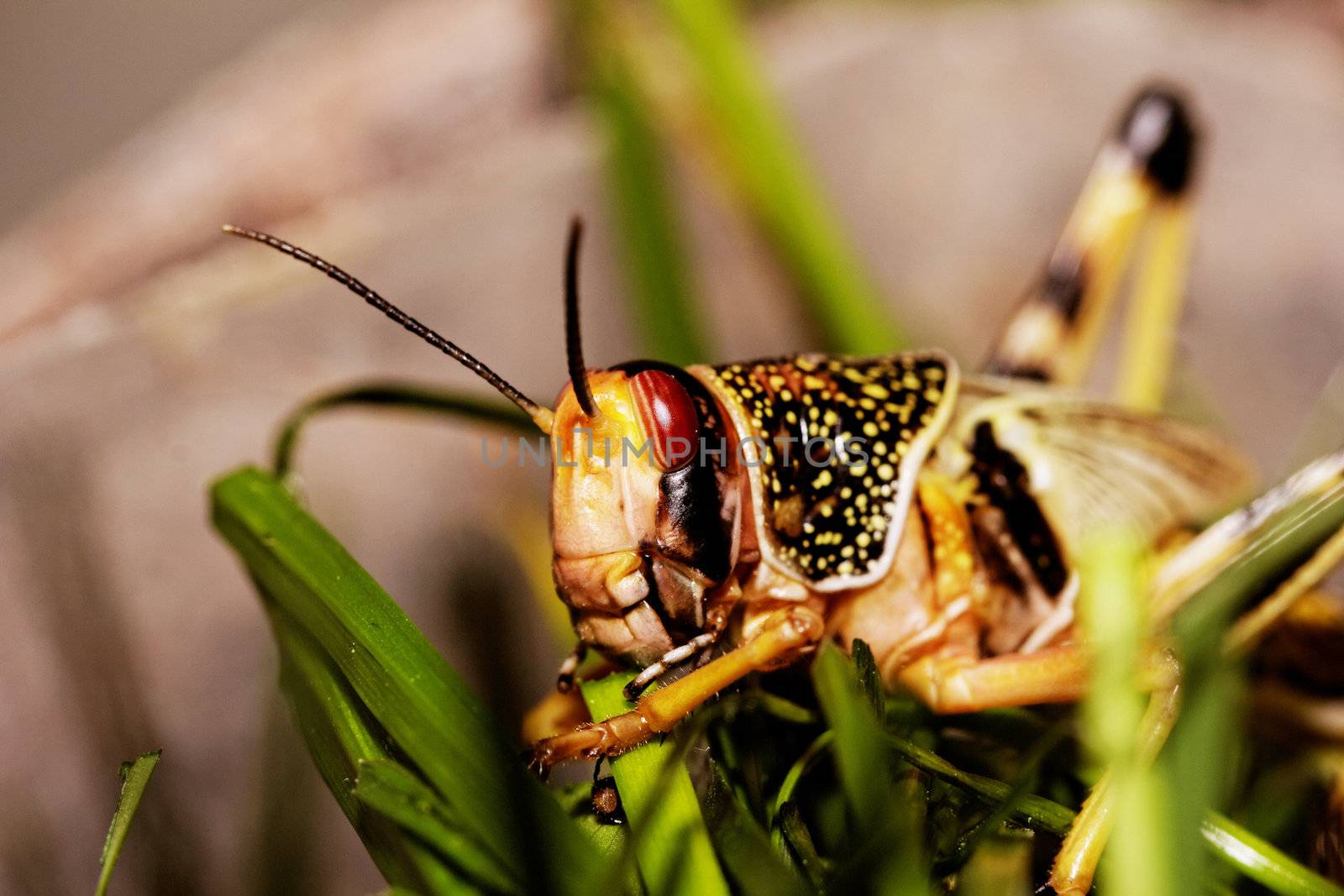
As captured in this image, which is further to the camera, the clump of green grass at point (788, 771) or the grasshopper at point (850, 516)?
the grasshopper at point (850, 516)

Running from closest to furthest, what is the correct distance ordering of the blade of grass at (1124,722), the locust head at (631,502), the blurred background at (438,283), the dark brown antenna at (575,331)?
the blade of grass at (1124,722) < the dark brown antenna at (575,331) < the locust head at (631,502) < the blurred background at (438,283)

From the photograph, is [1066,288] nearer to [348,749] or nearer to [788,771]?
[788,771]

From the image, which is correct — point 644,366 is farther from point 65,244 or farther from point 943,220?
point 943,220

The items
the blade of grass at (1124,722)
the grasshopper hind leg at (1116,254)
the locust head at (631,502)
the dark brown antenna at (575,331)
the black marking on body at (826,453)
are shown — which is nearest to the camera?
the blade of grass at (1124,722)

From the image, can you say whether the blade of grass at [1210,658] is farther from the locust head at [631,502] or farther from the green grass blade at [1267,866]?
the locust head at [631,502]

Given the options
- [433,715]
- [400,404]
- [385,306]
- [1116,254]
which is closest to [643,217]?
[400,404]

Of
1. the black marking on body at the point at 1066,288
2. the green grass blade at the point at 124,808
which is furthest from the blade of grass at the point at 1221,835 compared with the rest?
the black marking on body at the point at 1066,288

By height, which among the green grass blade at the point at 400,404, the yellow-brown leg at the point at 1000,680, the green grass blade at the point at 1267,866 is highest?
the green grass blade at the point at 400,404
